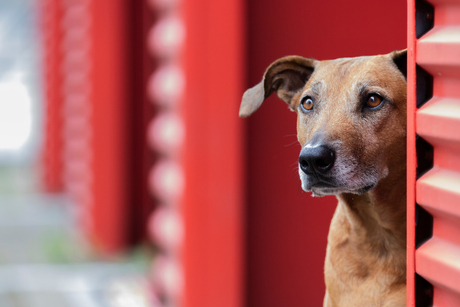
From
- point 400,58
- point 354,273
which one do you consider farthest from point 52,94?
point 400,58

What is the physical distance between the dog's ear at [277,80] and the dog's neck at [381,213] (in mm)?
225

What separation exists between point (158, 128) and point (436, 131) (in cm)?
271

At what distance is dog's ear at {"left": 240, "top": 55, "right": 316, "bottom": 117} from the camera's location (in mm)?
875

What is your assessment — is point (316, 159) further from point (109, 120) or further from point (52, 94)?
point (52, 94)

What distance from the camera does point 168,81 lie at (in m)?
2.90

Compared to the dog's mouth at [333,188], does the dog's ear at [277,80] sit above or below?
above

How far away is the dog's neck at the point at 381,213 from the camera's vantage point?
922mm

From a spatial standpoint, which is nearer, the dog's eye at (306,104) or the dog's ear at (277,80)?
the dog's ear at (277,80)

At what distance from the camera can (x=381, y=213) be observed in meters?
0.96

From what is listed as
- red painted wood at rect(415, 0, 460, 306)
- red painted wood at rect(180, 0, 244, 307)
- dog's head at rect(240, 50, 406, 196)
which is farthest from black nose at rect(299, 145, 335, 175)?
red painted wood at rect(180, 0, 244, 307)

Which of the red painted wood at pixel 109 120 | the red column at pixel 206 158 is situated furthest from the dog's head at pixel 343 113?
the red painted wood at pixel 109 120

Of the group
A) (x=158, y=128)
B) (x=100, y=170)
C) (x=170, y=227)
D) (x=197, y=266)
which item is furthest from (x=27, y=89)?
(x=197, y=266)

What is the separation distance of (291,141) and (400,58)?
217 mm

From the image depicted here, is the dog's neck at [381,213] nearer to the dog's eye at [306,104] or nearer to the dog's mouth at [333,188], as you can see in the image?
the dog's mouth at [333,188]
